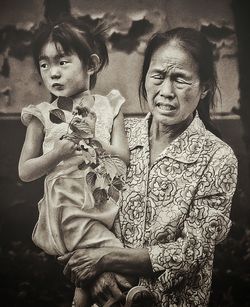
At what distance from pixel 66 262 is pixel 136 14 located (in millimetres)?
1236

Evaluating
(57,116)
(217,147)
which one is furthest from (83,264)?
(217,147)

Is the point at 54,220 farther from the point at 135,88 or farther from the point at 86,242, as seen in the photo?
the point at 135,88

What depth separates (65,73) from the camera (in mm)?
2760

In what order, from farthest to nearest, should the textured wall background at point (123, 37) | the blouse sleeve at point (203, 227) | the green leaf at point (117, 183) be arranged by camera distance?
1. the textured wall background at point (123, 37)
2. the green leaf at point (117, 183)
3. the blouse sleeve at point (203, 227)

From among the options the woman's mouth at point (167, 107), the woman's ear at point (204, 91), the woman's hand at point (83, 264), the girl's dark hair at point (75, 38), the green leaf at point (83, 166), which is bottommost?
the woman's hand at point (83, 264)

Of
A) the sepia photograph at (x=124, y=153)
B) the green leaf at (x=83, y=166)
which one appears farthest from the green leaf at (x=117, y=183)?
the green leaf at (x=83, y=166)

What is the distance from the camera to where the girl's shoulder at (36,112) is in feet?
9.02

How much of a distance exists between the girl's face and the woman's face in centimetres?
31

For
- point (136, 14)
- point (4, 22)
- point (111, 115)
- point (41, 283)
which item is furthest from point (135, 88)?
point (41, 283)

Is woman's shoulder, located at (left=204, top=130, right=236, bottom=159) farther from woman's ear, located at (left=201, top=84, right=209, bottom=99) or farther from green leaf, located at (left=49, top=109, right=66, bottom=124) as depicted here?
green leaf, located at (left=49, top=109, right=66, bottom=124)

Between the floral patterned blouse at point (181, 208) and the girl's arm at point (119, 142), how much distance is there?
0.03 meters

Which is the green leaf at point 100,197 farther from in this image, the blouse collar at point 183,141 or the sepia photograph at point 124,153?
the blouse collar at point 183,141

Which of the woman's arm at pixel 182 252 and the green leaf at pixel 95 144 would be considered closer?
the woman's arm at pixel 182 252

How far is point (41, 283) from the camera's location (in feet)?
8.65
